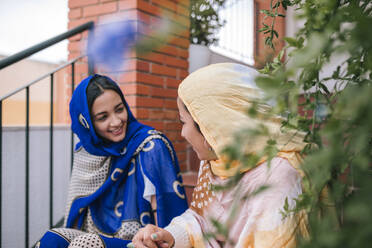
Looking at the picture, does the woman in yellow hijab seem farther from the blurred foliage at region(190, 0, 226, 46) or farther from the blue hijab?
the blurred foliage at region(190, 0, 226, 46)

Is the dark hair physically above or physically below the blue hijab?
above

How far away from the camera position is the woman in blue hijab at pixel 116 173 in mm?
1936

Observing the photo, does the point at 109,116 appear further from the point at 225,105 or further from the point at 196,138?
the point at 225,105

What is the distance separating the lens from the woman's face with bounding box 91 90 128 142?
2.04 metres

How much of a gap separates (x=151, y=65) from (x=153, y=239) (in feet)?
6.50

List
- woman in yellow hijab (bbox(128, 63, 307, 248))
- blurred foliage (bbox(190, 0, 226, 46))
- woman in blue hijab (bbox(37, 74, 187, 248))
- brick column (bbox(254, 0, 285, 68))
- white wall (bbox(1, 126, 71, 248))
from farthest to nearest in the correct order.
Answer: blurred foliage (bbox(190, 0, 226, 46)) < white wall (bbox(1, 126, 71, 248)) < woman in blue hijab (bbox(37, 74, 187, 248)) < woman in yellow hijab (bbox(128, 63, 307, 248)) < brick column (bbox(254, 0, 285, 68))

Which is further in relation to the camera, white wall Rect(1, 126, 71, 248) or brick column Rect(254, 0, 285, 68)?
white wall Rect(1, 126, 71, 248)

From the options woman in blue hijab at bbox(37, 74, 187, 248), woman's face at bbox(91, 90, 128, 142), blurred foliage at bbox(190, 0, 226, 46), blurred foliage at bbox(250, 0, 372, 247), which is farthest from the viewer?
blurred foliage at bbox(190, 0, 226, 46)

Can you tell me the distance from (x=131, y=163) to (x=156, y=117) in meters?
0.96

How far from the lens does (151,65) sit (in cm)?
289

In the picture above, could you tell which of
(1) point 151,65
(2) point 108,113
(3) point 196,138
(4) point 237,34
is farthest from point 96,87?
(4) point 237,34

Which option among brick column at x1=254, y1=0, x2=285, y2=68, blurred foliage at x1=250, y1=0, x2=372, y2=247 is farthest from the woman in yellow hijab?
blurred foliage at x1=250, y1=0, x2=372, y2=247

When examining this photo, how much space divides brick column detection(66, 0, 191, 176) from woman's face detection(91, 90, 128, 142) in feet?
2.18

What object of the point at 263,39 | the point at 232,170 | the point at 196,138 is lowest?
the point at 232,170
